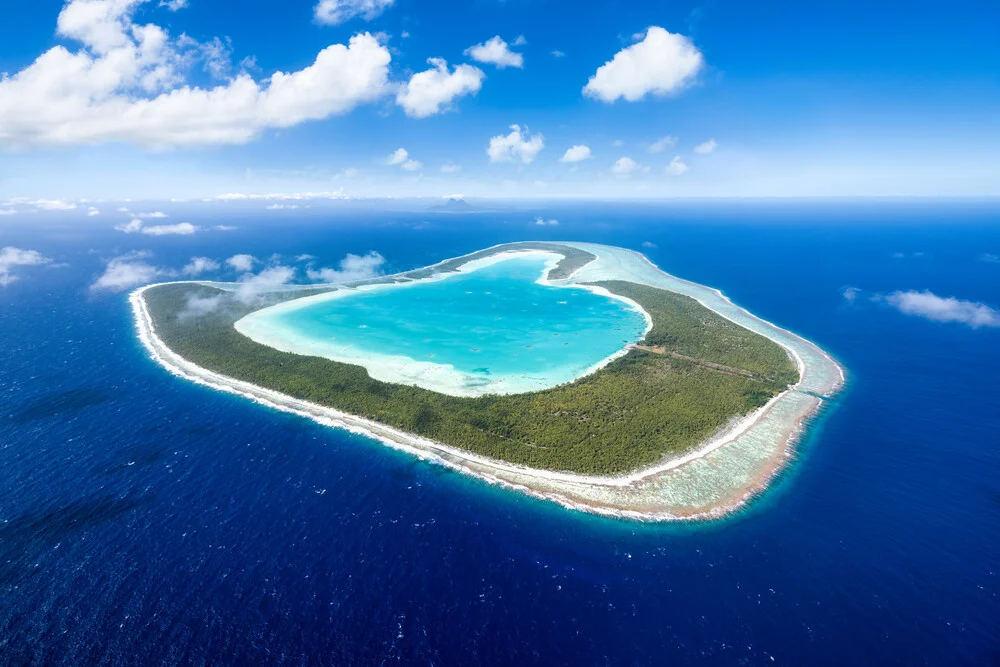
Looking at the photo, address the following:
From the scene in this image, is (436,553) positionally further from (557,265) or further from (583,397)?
(557,265)

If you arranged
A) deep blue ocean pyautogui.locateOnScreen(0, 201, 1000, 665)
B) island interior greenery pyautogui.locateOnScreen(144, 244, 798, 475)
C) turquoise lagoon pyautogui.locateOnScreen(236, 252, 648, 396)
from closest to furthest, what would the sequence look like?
deep blue ocean pyautogui.locateOnScreen(0, 201, 1000, 665)
island interior greenery pyautogui.locateOnScreen(144, 244, 798, 475)
turquoise lagoon pyautogui.locateOnScreen(236, 252, 648, 396)

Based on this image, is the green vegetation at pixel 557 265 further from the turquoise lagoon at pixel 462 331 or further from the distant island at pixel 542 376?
the distant island at pixel 542 376

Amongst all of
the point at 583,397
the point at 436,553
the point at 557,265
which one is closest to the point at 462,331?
the point at 583,397

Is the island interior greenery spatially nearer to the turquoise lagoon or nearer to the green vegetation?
the turquoise lagoon

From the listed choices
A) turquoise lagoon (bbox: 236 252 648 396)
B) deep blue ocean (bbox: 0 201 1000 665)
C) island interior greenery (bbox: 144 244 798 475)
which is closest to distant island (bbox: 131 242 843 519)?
island interior greenery (bbox: 144 244 798 475)

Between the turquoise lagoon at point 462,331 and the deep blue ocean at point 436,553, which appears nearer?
the deep blue ocean at point 436,553

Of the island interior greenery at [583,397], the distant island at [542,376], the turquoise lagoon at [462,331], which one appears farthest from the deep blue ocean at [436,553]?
the turquoise lagoon at [462,331]

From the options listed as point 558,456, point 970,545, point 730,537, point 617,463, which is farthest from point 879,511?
point 558,456

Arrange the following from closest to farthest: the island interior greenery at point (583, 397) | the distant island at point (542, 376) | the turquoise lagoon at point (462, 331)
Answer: the distant island at point (542, 376), the island interior greenery at point (583, 397), the turquoise lagoon at point (462, 331)
